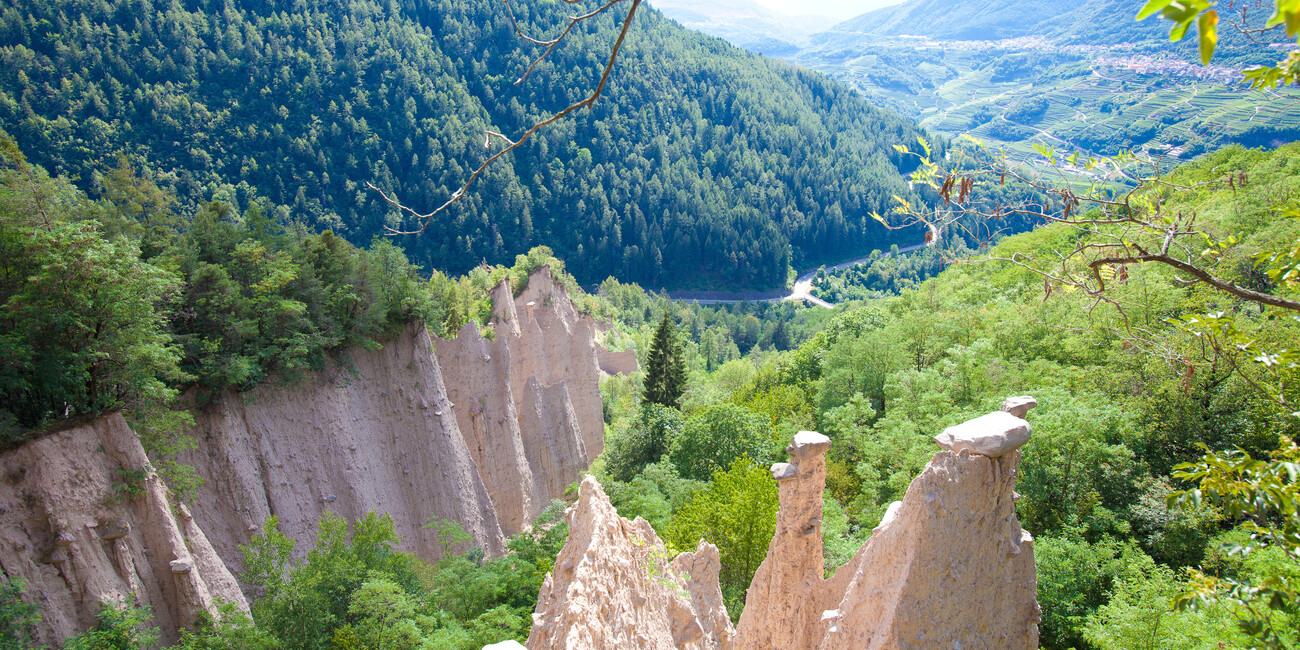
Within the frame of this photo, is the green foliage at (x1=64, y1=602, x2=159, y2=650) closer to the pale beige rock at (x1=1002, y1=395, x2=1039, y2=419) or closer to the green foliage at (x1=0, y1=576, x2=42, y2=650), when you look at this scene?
the green foliage at (x1=0, y1=576, x2=42, y2=650)

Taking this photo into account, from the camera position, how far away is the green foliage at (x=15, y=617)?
11578 mm

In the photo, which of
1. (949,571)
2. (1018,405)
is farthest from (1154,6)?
(949,571)

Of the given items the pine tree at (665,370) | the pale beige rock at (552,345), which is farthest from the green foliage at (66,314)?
the pine tree at (665,370)

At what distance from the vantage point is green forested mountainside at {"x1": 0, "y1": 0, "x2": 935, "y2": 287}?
85.2 m

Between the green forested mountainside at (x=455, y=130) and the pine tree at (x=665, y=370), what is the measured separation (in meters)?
75.3

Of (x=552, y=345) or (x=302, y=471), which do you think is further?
(x=552, y=345)

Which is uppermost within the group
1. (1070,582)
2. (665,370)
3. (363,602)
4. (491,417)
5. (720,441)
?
(363,602)

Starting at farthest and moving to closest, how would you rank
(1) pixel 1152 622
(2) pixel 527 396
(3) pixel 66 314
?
(2) pixel 527 396 < (3) pixel 66 314 < (1) pixel 1152 622

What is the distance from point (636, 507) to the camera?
23.6 meters

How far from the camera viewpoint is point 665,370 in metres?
39.8

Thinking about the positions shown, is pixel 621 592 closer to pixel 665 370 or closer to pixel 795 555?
pixel 795 555

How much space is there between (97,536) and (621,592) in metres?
12.1

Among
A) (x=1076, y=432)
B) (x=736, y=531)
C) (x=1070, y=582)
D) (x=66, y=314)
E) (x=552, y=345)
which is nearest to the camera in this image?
(x=66, y=314)

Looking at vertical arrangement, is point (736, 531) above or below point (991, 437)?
below
